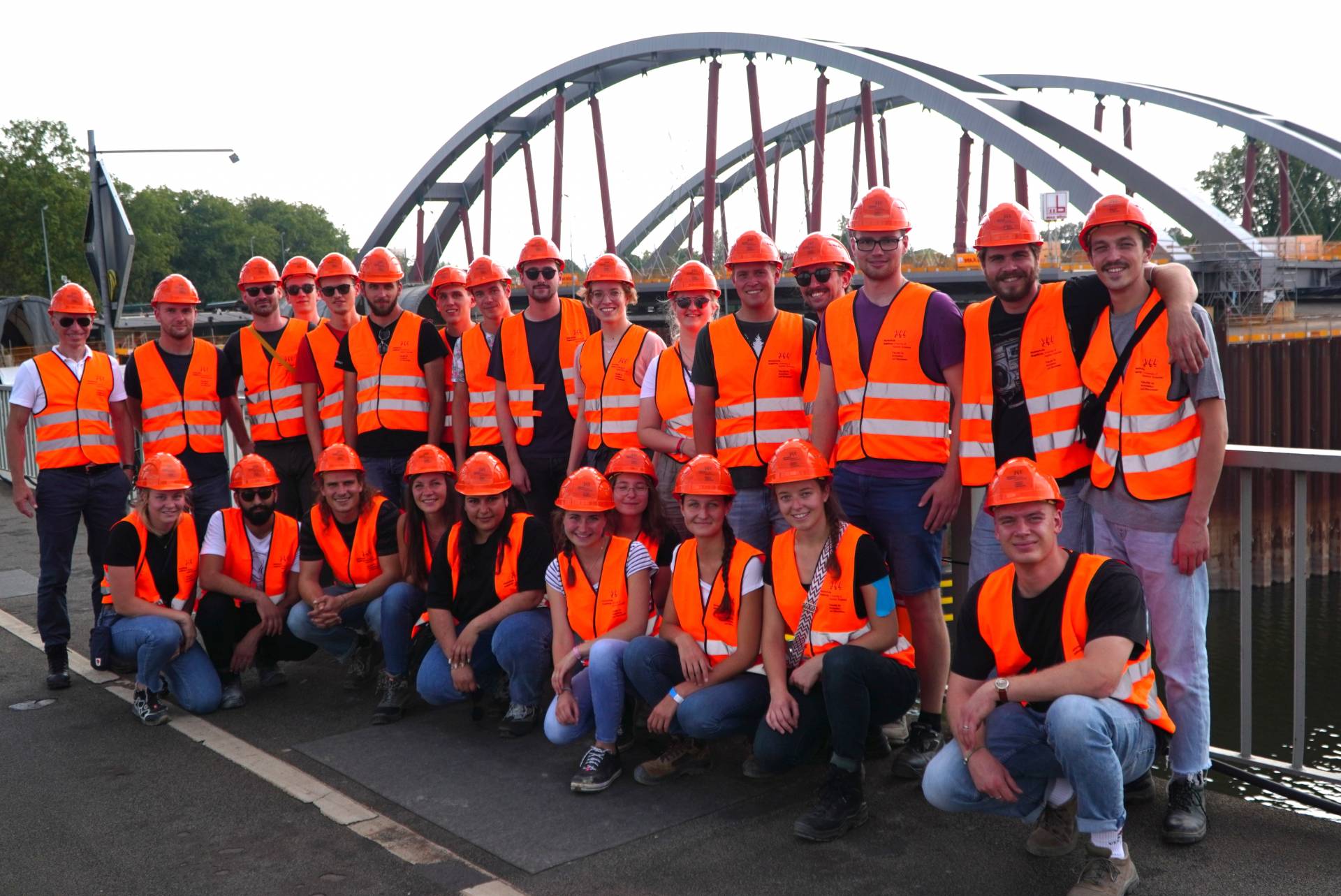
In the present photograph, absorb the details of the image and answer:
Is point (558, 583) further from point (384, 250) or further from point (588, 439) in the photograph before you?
point (384, 250)

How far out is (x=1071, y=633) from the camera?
3.38 meters

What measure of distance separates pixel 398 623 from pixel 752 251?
2.28 meters

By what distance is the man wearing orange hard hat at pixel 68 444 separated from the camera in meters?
6.15

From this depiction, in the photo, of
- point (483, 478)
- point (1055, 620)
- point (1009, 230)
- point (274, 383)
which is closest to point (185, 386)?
point (274, 383)

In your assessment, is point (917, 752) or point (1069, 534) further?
point (917, 752)

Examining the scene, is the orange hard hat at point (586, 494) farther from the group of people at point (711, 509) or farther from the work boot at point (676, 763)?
the work boot at point (676, 763)

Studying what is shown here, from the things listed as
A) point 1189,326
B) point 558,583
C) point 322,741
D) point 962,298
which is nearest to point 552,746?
point 558,583

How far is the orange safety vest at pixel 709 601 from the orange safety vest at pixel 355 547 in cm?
A: 180

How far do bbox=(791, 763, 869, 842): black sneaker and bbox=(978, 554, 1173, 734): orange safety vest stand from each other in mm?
665

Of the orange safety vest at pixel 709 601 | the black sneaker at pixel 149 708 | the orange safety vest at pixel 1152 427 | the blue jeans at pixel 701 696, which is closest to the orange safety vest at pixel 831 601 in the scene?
the orange safety vest at pixel 709 601

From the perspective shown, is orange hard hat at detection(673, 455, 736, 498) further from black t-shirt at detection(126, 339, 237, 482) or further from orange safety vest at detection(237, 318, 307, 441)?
black t-shirt at detection(126, 339, 237, 482)

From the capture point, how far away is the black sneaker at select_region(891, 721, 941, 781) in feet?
13.7

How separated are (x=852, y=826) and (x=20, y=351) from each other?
33.1m

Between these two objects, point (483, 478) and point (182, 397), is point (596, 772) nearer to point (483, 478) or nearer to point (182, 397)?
point (483, 478)
